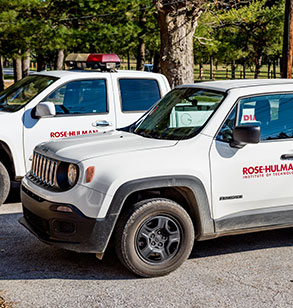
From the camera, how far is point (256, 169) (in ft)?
17.1

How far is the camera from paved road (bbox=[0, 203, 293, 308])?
4492 mm

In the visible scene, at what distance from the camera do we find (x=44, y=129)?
7.75m

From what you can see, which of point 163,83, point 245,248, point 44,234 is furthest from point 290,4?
point 44,234

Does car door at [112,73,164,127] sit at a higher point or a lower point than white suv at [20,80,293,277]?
higher

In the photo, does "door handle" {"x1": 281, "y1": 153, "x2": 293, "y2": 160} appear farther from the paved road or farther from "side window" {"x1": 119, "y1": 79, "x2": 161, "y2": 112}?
"side window" {"x1": 119, "y1": 79, "x2": 161, "y2": 112}

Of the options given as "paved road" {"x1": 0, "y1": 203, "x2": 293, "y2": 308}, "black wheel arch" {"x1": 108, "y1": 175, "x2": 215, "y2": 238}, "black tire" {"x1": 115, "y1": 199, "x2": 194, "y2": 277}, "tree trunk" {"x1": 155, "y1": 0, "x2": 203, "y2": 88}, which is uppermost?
"tree trunk" {"x1": 155, "y1": 0, "x2": 203, "y2": 88}

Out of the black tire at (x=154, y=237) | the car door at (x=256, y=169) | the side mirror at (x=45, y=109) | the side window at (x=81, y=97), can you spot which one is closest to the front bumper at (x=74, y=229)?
the black tire at (x=154, y=237)

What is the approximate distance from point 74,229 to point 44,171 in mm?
755

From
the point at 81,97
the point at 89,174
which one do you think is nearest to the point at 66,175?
the point at 89,174

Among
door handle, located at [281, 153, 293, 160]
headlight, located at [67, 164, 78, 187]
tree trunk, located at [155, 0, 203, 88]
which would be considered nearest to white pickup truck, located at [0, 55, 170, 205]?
headlight, located at [67, 164, 78, 187]

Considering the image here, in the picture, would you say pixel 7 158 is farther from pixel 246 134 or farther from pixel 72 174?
pixel 246 134

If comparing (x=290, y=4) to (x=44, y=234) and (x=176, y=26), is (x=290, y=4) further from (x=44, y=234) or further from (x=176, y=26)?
(x=44, y=234)

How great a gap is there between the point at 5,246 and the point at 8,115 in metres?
2.29

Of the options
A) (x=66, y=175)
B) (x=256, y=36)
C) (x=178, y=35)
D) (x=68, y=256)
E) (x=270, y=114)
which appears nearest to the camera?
(x=66, y=175)
